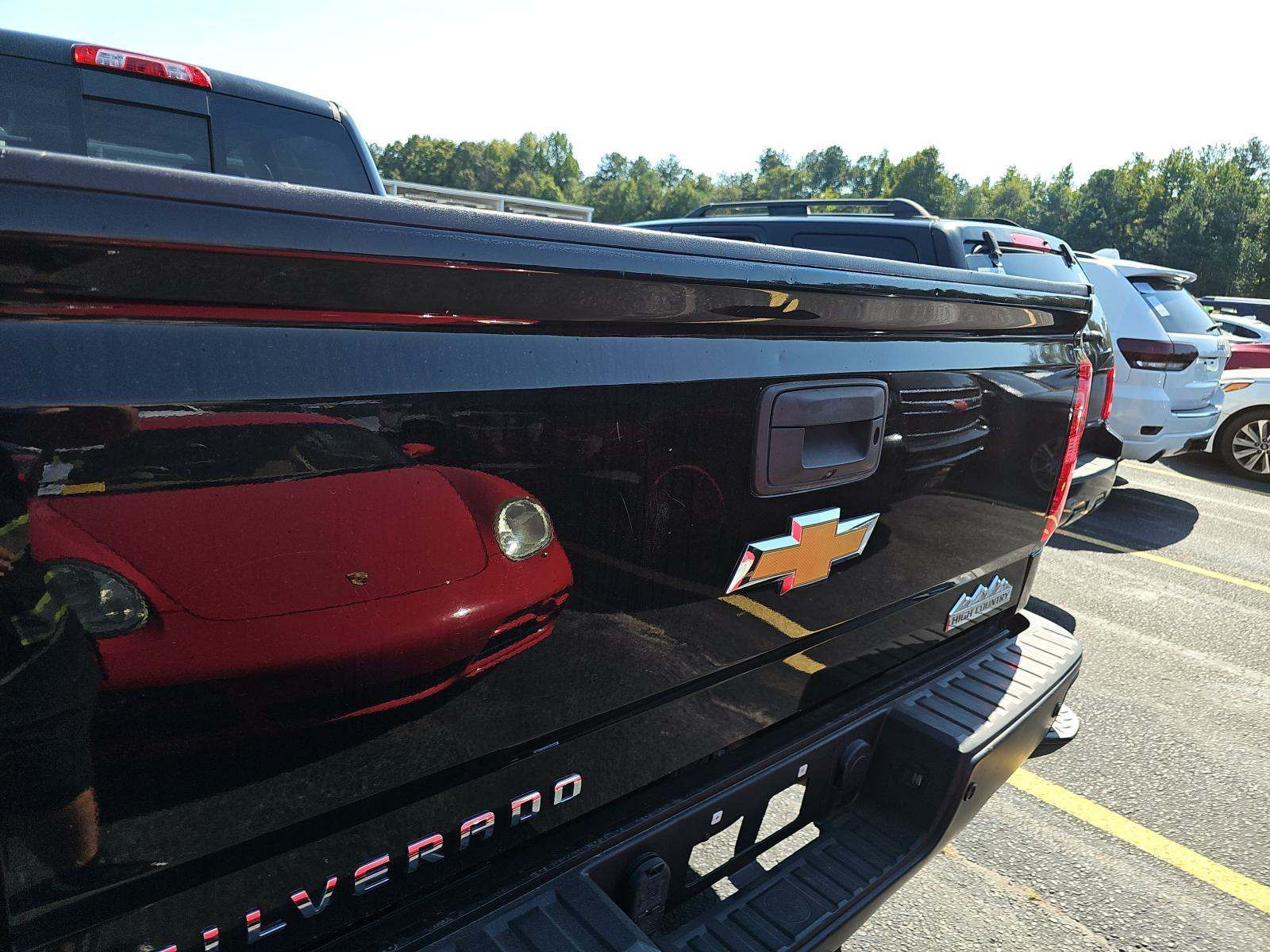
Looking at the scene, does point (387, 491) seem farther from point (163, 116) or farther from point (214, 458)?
point (163, 116)

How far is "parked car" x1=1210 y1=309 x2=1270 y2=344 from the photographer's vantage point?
11.3 metres

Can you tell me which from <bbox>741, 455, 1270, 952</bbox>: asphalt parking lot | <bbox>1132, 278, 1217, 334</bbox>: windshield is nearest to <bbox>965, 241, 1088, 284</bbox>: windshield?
<bbox>1132, 278, 1217, 334</bbox>: windshield

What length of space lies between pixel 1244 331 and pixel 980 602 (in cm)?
1250

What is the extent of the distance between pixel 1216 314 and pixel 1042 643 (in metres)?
13.6

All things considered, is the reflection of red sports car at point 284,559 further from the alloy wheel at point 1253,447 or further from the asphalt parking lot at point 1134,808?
the alloy wheel at point 1253,447

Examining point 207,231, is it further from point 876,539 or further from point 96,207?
point 876,539

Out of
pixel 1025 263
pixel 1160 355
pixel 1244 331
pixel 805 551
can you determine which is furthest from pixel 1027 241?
pixel 1244 331

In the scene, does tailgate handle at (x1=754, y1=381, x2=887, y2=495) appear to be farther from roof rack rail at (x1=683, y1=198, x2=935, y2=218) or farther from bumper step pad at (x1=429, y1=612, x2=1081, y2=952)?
roof rack rail at (x1=683, y1=198, x2=935, y2=218)

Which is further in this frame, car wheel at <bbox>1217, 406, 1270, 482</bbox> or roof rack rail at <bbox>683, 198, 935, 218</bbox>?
car wheel at <bbox>1217, 406, 1270, 482</bbox>

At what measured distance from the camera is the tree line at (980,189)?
164 feet

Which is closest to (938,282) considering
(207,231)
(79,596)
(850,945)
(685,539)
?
(685,539)

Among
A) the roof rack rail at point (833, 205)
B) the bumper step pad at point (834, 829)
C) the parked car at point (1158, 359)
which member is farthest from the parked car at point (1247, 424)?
the bumper step pad at point (834, 829)

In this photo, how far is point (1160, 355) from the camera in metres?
7.41

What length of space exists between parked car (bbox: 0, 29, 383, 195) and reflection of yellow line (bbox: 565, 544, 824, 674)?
2302 millimetres
